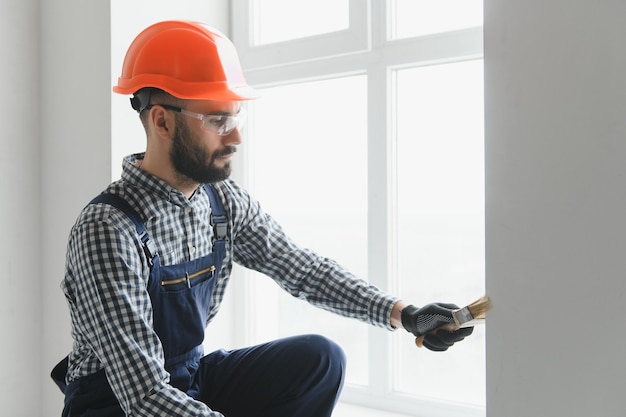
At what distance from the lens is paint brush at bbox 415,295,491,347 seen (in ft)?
3.91

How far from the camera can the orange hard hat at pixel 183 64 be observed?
1.51 meters

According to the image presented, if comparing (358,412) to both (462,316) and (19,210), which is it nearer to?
(462,316)

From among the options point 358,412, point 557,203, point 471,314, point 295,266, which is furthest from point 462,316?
point 358,412

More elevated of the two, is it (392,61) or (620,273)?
(392,61)

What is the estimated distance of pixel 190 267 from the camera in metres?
1.54

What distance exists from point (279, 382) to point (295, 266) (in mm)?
282

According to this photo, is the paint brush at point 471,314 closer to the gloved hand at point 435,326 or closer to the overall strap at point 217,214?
the gloved hand at point 435,326

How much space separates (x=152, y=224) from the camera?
150 centimetres

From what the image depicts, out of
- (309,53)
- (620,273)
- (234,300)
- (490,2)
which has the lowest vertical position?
(234,300)

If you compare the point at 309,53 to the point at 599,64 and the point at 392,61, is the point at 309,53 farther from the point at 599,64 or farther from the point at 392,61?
the point at 599,64

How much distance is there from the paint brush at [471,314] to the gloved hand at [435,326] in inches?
0.5

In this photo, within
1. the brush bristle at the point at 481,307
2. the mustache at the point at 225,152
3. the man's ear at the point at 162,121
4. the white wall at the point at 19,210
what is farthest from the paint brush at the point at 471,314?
the white wall at the point at 19,210

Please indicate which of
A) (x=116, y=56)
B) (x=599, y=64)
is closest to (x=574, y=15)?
(x=599, y=64)

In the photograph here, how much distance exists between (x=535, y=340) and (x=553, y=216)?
0.21 meters
